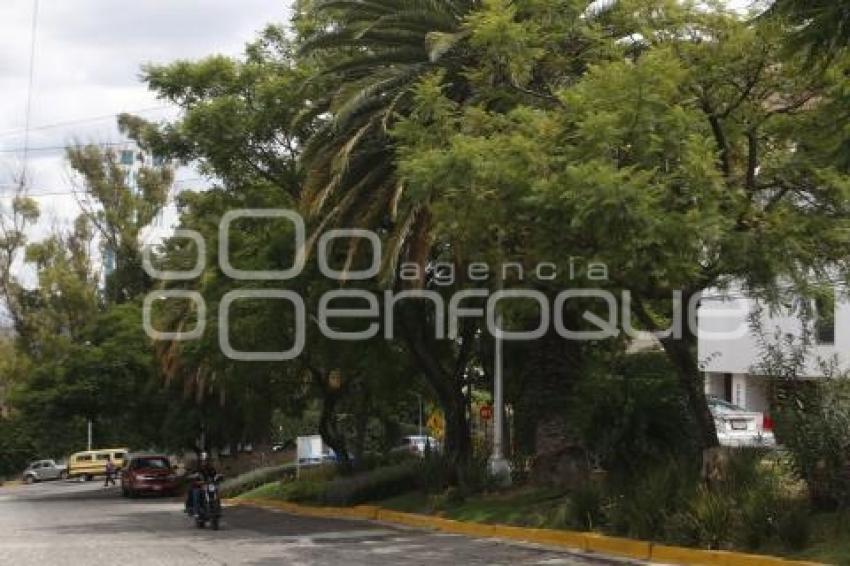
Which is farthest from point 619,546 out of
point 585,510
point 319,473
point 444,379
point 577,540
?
point 319,473

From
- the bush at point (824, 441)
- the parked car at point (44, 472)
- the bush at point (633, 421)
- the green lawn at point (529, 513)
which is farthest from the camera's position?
the parked car at point (44, 472)

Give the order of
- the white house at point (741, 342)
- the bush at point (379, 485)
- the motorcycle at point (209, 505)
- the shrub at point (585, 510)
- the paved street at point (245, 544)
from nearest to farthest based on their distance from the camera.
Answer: the paved street at point (245, 544)
the shrub at point (585, 510)
the white house at point (741, 342)
the motorcycle at point (209, 505)
the bush at point (379, 485)

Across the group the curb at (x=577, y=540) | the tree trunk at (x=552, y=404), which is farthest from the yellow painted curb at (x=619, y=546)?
the tree trunk at (x=552, y=404)

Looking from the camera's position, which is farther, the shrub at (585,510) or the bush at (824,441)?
the shrub at (585,510)

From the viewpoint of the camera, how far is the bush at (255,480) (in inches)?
1463

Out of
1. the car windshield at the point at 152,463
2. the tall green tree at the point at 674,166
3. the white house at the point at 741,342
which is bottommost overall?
the car windshield at the point at 152,463

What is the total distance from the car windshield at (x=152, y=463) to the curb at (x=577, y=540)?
20374 mm

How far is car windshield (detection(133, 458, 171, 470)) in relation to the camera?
42344 mm

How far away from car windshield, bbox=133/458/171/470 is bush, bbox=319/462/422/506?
19.6 metres

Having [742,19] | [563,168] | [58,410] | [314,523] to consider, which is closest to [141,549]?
[314,523]

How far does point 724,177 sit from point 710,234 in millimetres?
1716

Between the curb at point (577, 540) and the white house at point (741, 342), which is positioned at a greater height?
the white house at point (741, 342)

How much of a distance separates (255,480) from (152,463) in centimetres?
729

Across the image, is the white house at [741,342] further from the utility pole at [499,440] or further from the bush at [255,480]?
the bush at [255,480]
